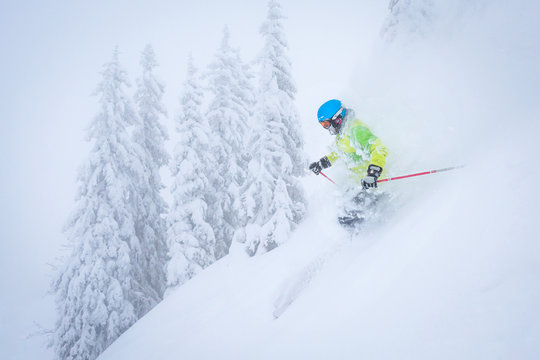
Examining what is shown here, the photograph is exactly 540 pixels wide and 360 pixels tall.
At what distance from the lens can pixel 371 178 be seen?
173 inches

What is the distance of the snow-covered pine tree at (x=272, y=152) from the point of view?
12.2 metres

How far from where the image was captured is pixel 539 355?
1446mm

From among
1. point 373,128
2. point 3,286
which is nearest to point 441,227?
point 373,128

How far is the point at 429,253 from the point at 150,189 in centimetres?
1602

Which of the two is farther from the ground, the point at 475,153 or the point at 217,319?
the point at 475,153

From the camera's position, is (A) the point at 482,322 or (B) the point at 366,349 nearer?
(A) the point at 482,322

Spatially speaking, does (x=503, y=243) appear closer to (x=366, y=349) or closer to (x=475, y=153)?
(x=366, y=349)

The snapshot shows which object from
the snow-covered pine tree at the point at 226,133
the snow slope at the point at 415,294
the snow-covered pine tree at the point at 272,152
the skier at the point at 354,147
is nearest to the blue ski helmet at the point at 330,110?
the skier at the point at 354,147

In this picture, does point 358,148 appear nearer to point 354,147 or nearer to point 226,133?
point 354,147

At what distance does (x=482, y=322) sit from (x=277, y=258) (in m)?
6.07

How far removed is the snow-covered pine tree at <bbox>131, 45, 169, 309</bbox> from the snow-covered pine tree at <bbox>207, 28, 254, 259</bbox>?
3324 mm

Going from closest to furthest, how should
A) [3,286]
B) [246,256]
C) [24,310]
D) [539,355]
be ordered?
[539,355] < [246,256] < [24,310] < [3,286]

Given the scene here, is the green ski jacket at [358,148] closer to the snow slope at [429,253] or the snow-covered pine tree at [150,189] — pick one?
the snow slope at [429,253]

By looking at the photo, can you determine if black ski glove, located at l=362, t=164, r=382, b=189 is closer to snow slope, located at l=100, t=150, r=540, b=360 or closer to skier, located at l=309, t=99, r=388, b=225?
skier, located at l=309, t=99, r=388, b=225
